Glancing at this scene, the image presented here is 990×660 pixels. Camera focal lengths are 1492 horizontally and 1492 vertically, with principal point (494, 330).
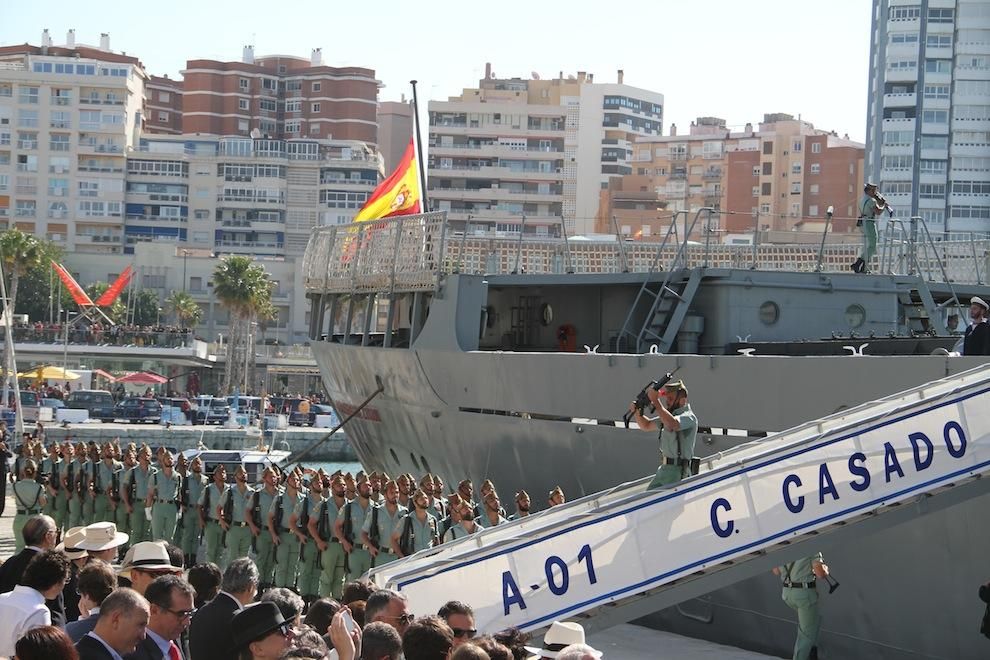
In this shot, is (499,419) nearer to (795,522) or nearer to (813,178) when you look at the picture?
(795,522)

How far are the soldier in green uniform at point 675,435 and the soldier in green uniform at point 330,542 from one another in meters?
4.87

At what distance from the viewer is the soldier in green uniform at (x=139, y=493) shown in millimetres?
17281

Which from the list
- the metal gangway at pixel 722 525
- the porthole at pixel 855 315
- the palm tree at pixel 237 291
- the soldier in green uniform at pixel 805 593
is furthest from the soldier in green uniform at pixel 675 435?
the palm tree at pixel 237 291

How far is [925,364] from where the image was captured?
1186 centimetres

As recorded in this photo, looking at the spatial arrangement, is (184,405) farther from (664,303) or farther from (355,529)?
(355,529)

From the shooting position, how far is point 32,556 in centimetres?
752

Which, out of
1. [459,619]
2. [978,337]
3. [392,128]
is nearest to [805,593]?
[978,337]

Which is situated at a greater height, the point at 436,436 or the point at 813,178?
the point at 813,178

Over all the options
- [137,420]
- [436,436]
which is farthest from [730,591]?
[137,420]

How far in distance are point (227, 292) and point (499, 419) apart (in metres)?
53.7

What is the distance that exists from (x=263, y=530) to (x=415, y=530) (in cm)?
289

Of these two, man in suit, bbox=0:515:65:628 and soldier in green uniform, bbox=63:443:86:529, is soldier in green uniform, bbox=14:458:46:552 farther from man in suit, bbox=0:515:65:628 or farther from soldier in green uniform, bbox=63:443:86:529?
man in suit, bbox=0:515:65:628

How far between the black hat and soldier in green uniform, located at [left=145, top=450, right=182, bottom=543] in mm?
11279

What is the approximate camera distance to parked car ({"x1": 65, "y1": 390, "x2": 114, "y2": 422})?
179 ft
